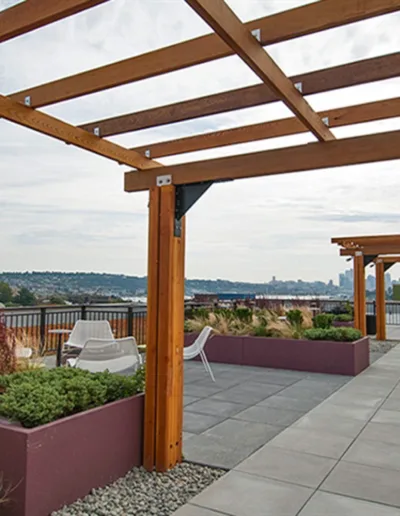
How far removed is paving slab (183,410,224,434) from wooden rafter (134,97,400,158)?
7.88 feet

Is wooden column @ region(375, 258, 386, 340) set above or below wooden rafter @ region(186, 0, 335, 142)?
below

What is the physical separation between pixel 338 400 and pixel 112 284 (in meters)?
6.75

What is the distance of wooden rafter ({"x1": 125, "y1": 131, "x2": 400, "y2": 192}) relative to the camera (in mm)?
2852

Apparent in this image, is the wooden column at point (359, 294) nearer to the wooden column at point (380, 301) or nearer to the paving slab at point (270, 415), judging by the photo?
the wooden column at point (380, 301)

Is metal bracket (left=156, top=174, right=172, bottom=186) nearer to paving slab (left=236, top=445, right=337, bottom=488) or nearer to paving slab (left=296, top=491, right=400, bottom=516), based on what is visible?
paving slab (left=236, top=445, right=337, bottom=488)

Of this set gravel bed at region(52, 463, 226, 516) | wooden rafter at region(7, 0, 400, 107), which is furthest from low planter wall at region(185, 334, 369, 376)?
wooden rafter at region(7, 0, 400, 107)

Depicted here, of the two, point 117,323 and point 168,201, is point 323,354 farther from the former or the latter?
point 168,201

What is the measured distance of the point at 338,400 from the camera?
17.6ft

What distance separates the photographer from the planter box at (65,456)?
2.44 m

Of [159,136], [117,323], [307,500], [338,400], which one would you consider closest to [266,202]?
[117,323]

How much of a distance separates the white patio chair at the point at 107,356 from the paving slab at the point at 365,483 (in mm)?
2404

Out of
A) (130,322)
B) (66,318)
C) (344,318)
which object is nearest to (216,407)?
(130,322)

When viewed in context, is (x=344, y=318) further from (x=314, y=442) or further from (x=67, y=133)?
(x=67, y=133)

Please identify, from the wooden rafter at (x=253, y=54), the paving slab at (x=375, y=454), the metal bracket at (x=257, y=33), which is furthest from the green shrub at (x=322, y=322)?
the metal bracket at (x=257, y=33)
